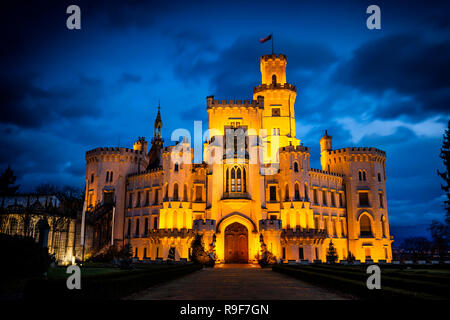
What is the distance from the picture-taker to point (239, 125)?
53.6 m

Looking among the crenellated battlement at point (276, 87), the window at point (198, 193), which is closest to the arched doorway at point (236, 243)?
the window at point (198, 193)

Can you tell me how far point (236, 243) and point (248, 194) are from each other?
6.85m

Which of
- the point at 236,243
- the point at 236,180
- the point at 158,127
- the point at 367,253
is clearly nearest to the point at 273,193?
the point at 236,180

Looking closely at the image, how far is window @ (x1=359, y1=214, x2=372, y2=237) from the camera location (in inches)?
2202

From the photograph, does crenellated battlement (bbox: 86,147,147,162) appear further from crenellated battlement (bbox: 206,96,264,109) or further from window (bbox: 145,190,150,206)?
crenellated battlement (bbox: 206,96,264,109)

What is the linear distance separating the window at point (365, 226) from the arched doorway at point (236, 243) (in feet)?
70.0

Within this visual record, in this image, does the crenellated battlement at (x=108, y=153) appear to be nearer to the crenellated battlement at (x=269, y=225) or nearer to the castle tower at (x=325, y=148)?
the crenellated battlement at (x=269, y=225)

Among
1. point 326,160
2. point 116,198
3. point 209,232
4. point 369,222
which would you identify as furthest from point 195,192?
point 369,222

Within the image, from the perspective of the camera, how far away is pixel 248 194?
47719 millimetres

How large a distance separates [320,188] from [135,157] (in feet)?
104

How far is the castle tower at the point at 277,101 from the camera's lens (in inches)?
2297

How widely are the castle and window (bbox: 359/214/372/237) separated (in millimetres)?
154
